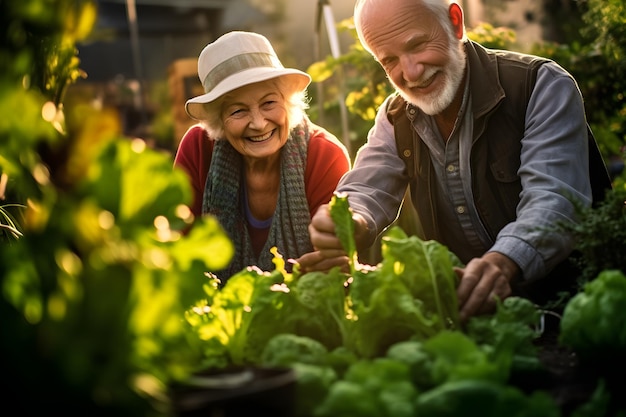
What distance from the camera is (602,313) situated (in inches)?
61.1

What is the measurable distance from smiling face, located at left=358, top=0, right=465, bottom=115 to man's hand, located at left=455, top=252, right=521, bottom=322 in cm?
127

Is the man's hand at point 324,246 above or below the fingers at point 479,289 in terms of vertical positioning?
above

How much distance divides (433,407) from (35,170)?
0.59 meters

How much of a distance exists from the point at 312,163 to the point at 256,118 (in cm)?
37

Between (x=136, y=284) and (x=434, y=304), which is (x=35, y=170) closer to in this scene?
(x=136, y=284)

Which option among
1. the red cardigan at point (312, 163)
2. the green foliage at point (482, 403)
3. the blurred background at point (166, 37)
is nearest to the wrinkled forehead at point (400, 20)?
the red cardigan at point (312, 163)

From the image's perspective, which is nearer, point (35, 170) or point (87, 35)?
point (35, 170)

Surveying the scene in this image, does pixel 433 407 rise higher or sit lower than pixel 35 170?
lower

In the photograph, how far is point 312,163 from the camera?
13.4 ft

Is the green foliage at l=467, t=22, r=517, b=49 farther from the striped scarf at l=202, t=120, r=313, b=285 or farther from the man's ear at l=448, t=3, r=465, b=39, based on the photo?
the man's ear at l=448, t=3, r=465, b=39

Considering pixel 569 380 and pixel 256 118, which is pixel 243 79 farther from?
pixel 569 380

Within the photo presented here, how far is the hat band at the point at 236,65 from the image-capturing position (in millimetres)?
3854

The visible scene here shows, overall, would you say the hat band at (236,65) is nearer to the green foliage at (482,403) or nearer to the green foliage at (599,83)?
the green foliage at (599,83)

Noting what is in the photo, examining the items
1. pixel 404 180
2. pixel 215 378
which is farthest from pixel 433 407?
pixel 404 180
